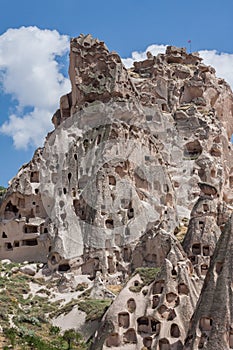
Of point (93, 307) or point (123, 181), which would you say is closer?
point (93, 307)

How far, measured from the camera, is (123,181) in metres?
62.6

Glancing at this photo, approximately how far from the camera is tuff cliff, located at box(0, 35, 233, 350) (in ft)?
170

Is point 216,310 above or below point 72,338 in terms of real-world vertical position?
above

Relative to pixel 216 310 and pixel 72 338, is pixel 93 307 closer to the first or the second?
pixel 72 338

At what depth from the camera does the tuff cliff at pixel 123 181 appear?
51750mm

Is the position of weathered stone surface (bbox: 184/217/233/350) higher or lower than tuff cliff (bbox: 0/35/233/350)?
lower

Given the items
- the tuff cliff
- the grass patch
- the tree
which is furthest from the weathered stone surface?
the grass patch

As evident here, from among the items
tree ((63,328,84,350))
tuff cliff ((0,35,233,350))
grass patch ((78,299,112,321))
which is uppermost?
tuff cliff ((0,35,233,350))

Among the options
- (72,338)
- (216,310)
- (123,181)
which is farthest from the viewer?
(123,181)

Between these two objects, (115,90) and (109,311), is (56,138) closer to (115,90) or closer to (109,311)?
(115,90)

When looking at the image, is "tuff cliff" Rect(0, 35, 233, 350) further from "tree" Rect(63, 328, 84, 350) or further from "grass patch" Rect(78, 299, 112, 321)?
"tree" Rect(63, 328, 84, 350)

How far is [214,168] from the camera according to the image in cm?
7531

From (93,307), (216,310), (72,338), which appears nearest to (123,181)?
(93,307)

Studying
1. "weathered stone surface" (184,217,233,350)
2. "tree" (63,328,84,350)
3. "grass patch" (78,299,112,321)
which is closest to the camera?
"weathered stone surface" (184,217,233,350)
